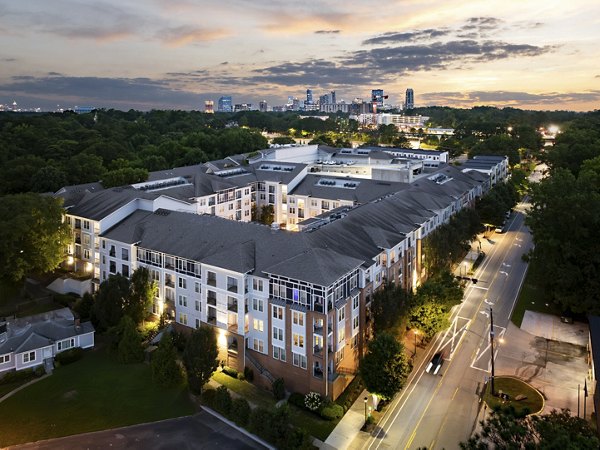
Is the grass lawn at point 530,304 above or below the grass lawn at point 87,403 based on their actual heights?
above

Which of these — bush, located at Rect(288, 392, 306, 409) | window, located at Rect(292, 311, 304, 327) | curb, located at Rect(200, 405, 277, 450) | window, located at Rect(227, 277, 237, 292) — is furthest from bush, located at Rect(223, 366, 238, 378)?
window, located at Rect(292, 311, 304, 327)

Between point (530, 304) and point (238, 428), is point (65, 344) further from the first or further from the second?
point (530, 304)

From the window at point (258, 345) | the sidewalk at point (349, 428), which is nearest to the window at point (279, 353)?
the window at point (258, 345)

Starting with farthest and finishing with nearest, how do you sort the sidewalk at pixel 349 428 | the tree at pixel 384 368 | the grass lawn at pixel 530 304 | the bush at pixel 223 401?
the grass lawn at pixel 530 304 < the tree at pixel 384 368 < the bush at pixel 223 401 < the sidewalk at pixel 349 428

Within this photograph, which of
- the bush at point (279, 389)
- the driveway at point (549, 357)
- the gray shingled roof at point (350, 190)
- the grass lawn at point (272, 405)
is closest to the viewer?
the grass lawn at point (272, 405)

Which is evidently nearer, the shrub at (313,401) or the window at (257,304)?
the shrub at (313,401)

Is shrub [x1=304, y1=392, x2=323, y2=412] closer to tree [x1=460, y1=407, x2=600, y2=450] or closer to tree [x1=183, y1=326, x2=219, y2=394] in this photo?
tree [x1=183, y1=326, x2=219, y2=394]

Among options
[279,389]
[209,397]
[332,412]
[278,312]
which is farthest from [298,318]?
[209,397]

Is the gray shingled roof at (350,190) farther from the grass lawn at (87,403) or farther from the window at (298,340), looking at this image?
the grass lawn at (87,403)
